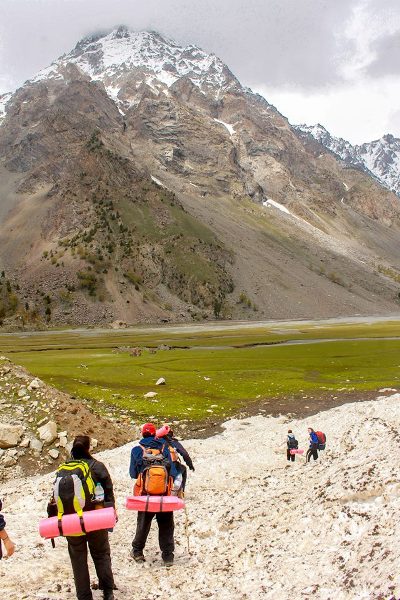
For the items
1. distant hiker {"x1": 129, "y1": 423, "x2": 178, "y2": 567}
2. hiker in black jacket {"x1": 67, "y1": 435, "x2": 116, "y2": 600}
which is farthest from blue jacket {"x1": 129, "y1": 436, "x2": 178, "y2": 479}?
hiker in black jacket {"x1": 67, "y1": 435, "x2": 116, "y2": 600}

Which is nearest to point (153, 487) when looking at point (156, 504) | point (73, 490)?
point (156, 504)

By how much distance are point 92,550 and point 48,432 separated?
716 inches

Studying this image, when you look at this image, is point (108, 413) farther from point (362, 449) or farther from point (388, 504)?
point (388, 504)

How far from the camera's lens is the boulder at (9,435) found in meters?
27.0

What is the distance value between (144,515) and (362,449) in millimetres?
7307

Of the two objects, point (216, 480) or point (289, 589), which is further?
point (216, 480)

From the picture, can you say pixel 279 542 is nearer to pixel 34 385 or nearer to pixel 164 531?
pixel 164 531

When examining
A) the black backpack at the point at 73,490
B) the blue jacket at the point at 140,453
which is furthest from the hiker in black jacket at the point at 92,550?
the blue jacket at the point at 140,453

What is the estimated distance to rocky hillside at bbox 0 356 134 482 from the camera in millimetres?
26484

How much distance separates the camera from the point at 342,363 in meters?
72.4

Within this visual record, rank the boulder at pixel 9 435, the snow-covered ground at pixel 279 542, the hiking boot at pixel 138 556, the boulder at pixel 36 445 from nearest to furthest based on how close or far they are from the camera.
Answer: the snow-covered ground at pixel 279 542 < the hiking boot at pixel 138 556 < the boulder at pixel 9 435 < the boulder at pixel 36 445

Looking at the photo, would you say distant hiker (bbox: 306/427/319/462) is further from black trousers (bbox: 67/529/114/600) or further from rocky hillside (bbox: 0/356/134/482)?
black trousers (bbox: 67/529/114/600)

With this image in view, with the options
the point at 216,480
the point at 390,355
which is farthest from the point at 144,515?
the point at 390,355

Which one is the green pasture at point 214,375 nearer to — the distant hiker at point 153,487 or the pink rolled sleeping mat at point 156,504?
the distant hiker at point 153,487
